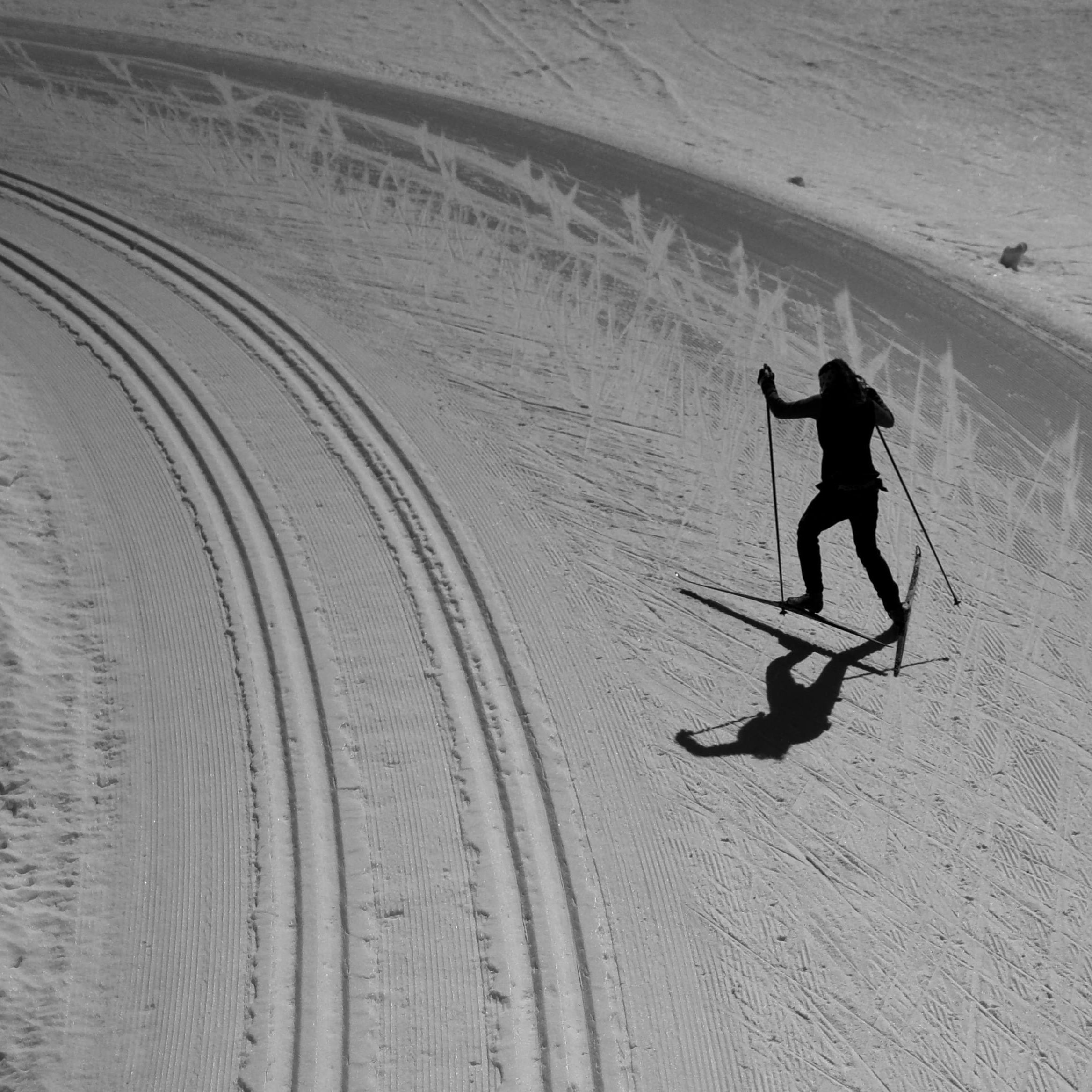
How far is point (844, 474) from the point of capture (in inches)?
249

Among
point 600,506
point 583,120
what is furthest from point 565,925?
point 583,120

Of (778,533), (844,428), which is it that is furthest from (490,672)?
(844,428)

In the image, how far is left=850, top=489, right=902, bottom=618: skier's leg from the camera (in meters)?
6.41

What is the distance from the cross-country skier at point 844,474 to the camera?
6.13 m

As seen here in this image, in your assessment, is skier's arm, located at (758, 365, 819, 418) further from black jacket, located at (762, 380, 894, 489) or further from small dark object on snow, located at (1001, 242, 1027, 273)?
small dark object on snow, located at (1001, 242, 1027, 273)

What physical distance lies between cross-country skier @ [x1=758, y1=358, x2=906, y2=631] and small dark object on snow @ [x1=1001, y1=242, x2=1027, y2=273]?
19.1 feet

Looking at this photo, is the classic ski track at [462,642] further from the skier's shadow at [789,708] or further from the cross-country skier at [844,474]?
the cross-country skier at [844,474]

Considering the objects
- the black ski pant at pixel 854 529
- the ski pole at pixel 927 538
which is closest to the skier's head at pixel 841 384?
the black ski pant at pixel 854 529

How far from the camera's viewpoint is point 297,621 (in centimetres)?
670

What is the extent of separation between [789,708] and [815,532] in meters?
1.01

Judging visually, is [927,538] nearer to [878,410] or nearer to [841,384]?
[878,410]

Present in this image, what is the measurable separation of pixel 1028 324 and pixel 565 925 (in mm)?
7454

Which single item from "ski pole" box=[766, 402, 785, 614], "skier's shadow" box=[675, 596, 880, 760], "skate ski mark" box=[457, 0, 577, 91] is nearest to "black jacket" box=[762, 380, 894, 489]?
"ski pole" box=[766, 402, 785, 614]

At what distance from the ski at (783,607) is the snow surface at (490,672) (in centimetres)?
8
